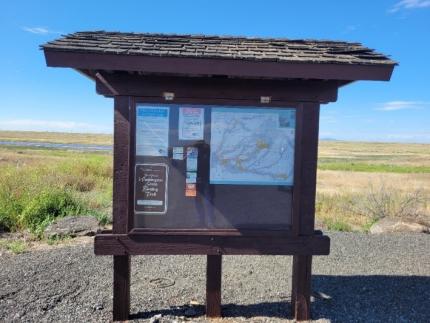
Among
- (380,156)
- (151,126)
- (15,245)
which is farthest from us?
(380,156)

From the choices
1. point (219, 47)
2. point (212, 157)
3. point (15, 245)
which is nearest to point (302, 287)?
point (212, 157)

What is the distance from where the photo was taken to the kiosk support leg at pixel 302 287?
4.53 meters

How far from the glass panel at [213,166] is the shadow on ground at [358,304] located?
107 cm

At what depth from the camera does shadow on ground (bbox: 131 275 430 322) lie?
473cm

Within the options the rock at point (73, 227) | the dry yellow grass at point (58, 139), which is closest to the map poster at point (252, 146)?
the rock at point (73, 227)

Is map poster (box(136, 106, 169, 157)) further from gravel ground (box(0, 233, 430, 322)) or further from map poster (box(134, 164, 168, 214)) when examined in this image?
gravel ground (box(0, 233, 430, 322))

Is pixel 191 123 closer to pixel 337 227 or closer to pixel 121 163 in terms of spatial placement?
pixel 121 163

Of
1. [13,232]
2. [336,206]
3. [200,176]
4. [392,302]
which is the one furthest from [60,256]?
[336,206]

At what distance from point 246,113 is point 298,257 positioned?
1.53 metres

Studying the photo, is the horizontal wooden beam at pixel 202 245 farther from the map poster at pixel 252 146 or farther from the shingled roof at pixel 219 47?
the shingled roof at pixel 219 47

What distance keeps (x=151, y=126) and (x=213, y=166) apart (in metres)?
0.68

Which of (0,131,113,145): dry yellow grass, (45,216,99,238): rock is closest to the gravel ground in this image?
(45,216,99,238): rock

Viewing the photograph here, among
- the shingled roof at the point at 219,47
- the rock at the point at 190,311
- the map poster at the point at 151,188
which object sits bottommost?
the rock at the point at 190,311

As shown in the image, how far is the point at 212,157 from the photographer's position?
168 inches
